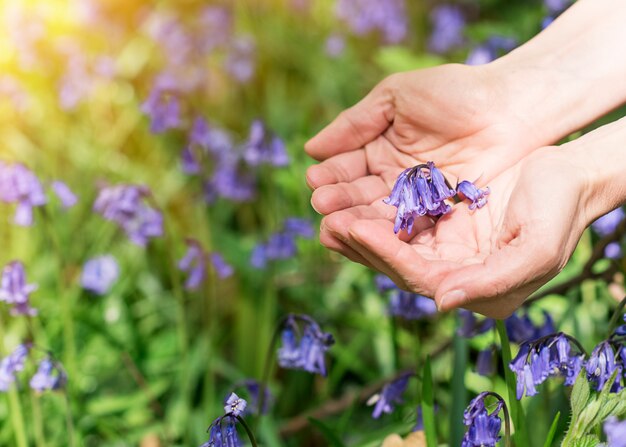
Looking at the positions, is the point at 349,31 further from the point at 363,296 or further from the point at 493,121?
the point at 493,121

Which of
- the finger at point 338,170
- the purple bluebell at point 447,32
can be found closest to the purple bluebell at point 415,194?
the finger at point 338,170

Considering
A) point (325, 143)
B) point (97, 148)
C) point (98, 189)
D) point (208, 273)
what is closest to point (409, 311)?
point (325, 143)

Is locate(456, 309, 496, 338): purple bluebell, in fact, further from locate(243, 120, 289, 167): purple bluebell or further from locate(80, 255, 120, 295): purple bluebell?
locate(80, 255, 120, 295): purple bluebell

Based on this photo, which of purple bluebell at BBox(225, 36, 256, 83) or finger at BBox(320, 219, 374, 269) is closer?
finger at BBox(320, 219, 374, 269)

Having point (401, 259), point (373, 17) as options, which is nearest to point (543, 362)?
point (401, 259)

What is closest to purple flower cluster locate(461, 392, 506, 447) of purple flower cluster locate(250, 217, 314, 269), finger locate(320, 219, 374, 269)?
finger locate(320, 219, 374, 269)
